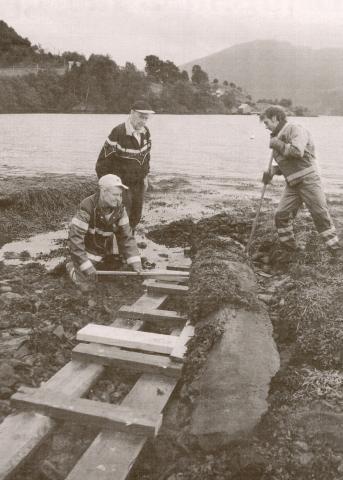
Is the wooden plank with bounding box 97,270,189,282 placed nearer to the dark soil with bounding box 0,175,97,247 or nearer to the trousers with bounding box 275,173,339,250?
the trousers with bounding box 275,173,339,250

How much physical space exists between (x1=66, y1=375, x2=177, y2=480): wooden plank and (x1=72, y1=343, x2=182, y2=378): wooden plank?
0.21 m

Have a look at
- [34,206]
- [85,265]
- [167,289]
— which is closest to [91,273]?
[85,265]

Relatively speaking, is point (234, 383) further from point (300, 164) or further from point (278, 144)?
point (300, 164)

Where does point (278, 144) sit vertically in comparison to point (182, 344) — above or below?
above

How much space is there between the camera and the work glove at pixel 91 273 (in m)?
5.31

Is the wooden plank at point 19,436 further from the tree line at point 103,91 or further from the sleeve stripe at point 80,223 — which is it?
the tree line at point 103,91

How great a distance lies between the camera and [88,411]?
3.18m

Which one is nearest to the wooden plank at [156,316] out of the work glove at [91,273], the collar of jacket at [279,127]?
the work glove at [91,273]

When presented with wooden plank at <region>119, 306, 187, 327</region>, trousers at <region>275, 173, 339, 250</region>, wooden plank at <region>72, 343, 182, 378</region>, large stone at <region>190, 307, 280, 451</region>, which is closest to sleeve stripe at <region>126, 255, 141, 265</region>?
wooden plank at <region>119, 306, 187, 327</region>

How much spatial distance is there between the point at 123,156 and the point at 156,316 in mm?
2629

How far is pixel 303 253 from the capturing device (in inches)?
270

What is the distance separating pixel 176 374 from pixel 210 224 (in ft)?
16.8

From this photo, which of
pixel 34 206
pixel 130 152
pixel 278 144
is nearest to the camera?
pixel 278 144

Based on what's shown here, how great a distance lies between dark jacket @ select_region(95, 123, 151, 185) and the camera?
258 inches
